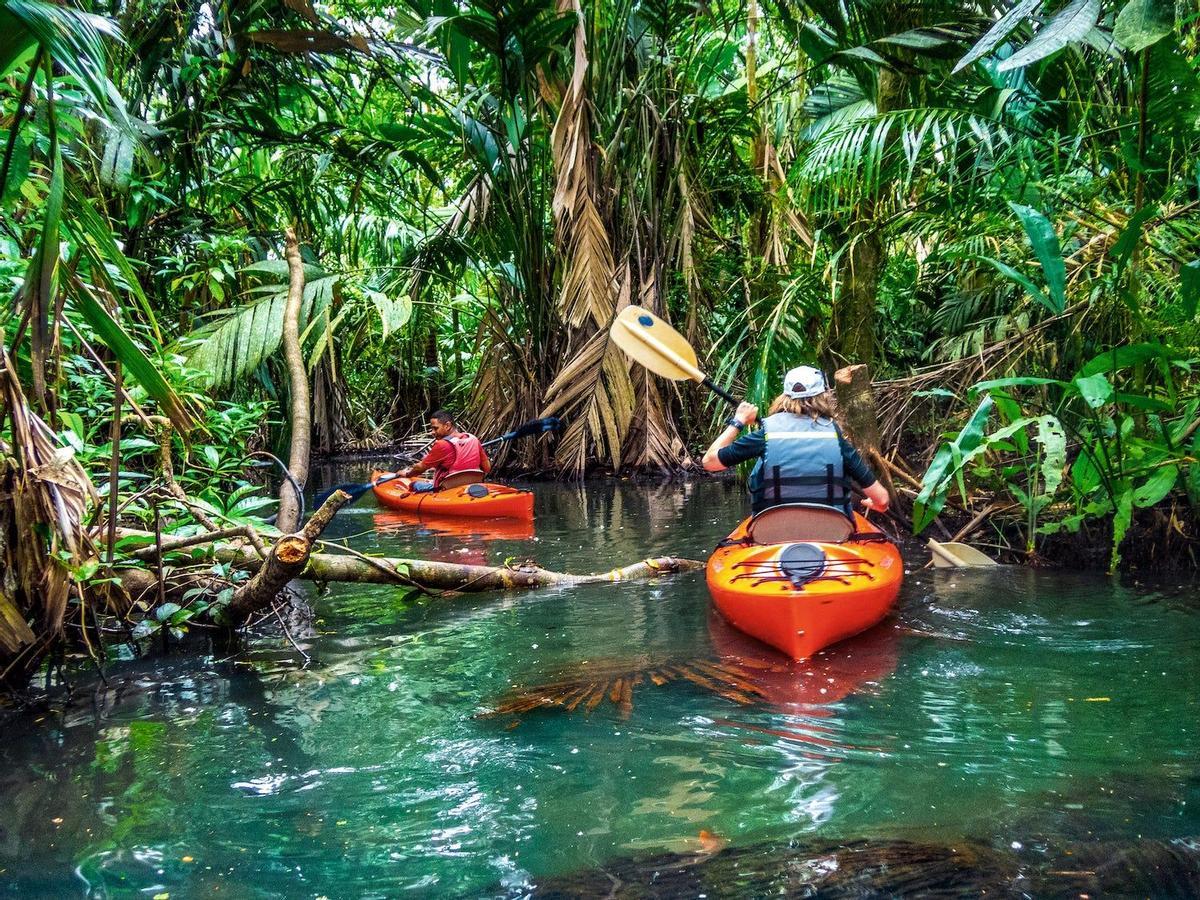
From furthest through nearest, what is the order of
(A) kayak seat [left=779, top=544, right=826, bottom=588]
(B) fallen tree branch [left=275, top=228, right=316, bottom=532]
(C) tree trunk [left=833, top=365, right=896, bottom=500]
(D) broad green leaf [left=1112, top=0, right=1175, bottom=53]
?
(C) tree trunk [left=833, top=365, right=896, bottom=500]
(B) fallen tree branch [left=275, top=228, right=316, bottom=532]
(A) kayak seat [left=779, top=544, right=826, bottom=588]
(D) broad green leaf [left=1112, top=0, right=1175, bottom=53]

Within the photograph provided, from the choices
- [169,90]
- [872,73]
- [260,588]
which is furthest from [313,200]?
[260,588]

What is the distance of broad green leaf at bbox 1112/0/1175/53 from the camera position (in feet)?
10.7

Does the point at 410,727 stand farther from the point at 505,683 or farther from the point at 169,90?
the point at 169,90

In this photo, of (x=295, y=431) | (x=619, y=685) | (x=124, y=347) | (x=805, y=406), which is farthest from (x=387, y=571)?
(x=124, y=347)

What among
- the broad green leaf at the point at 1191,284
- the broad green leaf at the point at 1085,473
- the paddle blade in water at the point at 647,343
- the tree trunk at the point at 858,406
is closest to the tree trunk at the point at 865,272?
the tree trunk at the point at 858,406

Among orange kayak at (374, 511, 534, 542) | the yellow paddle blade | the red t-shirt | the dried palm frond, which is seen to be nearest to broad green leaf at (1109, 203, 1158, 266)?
the yellow paddle blade

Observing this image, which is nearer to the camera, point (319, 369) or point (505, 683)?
point (505, 683)

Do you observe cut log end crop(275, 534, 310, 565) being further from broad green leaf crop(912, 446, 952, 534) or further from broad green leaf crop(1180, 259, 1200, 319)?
broad green leaf crop(1180, 259, 1200, 319)

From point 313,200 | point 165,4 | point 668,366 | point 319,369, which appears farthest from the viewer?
point 319,369

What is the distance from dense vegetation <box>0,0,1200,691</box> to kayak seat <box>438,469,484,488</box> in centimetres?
155

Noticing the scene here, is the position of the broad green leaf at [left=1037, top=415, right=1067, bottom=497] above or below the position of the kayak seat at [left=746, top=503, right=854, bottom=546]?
above

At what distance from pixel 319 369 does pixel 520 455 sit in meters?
3.96

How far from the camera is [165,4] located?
7820mm

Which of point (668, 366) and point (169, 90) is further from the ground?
point (169, 90)
